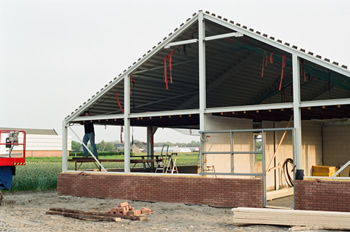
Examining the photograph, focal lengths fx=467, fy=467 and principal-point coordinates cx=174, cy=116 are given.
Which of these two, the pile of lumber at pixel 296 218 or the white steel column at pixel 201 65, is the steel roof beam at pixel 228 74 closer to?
the white steel column at pixel 201 65

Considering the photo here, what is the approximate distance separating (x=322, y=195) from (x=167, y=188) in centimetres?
486

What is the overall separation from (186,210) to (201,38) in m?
5.19

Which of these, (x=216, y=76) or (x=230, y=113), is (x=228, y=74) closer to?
(x=216, y=76)

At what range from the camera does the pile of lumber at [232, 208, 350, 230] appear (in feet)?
33.5

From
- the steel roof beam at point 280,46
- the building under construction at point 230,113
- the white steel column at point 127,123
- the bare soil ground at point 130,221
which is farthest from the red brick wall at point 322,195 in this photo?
the white steel column at point 127,123

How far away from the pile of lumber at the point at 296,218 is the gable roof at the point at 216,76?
4045 millimetres

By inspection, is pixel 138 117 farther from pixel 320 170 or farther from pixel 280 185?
pixel 320 170

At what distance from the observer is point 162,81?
16.5 meters

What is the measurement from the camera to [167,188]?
579 inches

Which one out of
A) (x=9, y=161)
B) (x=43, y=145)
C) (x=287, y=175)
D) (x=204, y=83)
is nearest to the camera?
(x=204, y=83)

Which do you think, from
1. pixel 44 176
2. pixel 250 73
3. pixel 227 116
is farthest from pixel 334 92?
pixel 44 176

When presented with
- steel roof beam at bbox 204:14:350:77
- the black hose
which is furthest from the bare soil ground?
the black hose

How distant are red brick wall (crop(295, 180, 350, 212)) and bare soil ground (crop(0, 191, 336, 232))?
5.67 feet

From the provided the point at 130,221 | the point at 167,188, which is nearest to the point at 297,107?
the point at 167,188
